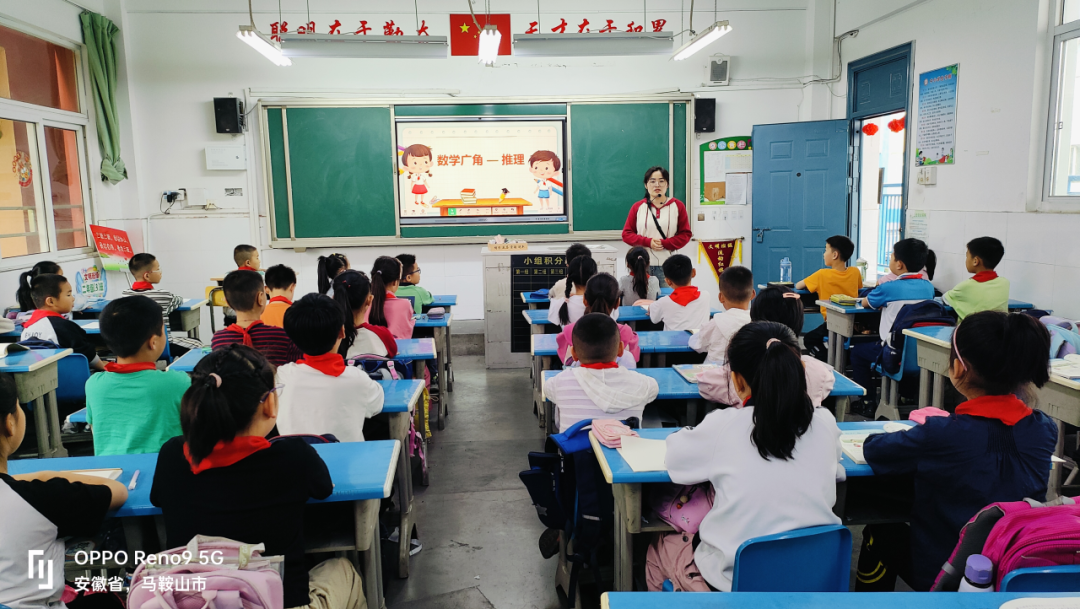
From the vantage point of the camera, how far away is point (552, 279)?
211 inches

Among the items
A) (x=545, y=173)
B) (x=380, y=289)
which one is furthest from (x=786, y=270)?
(x=380, y=289)

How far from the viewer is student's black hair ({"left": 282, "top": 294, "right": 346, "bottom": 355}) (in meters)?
2.27

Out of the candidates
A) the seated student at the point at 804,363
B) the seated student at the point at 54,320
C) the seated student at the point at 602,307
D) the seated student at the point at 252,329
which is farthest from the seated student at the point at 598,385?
the seated student at the point at 54,320

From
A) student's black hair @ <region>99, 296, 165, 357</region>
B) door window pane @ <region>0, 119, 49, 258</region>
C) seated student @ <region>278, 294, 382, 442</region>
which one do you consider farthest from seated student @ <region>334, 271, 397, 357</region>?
door window pane @ <region>0, 119, 49, 258</region>

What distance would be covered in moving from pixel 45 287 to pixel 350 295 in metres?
1.92

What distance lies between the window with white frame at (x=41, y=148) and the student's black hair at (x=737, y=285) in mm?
5125

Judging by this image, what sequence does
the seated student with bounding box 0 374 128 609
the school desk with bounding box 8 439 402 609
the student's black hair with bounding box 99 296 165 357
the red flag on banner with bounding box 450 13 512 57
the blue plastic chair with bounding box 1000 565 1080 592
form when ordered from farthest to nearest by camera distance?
the red flag on banner with bounding box 450 13 512 57 < the student's black hair with bounding box 99 296 165 357 < the school desk with bounding box 8 439 402 609 < the seated student with bounding box 0 374 128 609 < the blue plastic chair with bounding box 1000 565 1080 592

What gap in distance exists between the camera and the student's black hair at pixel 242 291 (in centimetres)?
305

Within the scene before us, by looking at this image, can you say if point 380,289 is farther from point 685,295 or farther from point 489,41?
point 489,41

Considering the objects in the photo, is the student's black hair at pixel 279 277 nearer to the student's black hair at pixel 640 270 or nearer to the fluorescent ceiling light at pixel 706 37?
the student's black hair at pixel 640 270

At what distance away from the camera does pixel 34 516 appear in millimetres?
1371

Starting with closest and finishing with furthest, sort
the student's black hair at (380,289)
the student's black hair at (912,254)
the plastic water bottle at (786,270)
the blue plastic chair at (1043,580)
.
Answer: the blue plastic chair at (1043,580), the student's black hair at (380,289), the student's black hair at (912,254), the plastic water bottle at (786,270)

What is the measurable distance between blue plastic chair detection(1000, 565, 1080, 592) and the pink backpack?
134 cm

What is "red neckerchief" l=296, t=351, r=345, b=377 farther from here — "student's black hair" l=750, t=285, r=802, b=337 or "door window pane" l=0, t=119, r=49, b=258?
"door window pane" l=0, t=119, r=49, b=258
